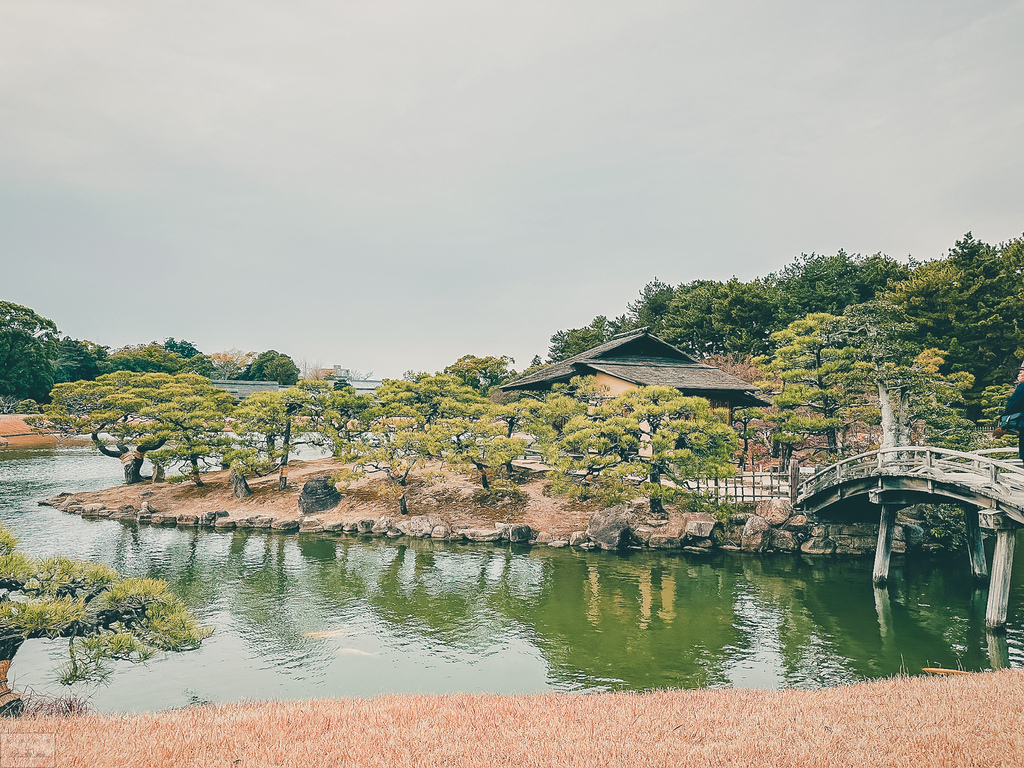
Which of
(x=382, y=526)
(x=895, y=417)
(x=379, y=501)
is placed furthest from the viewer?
(x=379, y=501)

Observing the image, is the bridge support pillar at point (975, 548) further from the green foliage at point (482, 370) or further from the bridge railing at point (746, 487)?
the green foliage at point (482, 370)

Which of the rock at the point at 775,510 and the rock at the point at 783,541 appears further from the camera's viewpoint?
the rock at the point at 775,510

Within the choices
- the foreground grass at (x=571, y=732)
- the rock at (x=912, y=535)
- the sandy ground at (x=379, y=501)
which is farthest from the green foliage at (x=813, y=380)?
the foreground grass at (x=571, y=732)

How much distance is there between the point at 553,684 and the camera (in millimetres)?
10906

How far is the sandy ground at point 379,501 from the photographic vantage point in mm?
23562

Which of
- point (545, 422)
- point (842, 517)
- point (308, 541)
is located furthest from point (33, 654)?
point (842, 517)

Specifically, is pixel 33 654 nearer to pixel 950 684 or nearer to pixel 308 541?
pixel 308 541

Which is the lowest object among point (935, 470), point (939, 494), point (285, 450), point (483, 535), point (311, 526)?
point (311, 526)

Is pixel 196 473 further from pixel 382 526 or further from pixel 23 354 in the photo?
pixel 23 354

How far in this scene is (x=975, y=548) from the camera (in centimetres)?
1723

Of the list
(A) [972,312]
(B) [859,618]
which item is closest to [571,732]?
(B) [859,618]

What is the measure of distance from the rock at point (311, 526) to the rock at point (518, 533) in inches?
314

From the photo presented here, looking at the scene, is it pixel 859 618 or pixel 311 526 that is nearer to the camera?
pixel 859 618

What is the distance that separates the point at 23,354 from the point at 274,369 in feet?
104
